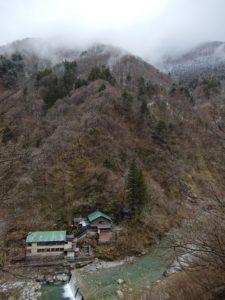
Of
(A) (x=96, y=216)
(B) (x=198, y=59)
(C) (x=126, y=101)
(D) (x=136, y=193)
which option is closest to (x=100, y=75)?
(C) (x=126, y=101)

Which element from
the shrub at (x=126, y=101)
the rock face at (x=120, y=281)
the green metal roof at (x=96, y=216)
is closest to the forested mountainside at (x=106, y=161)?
the shrub at (x=126, y=101)

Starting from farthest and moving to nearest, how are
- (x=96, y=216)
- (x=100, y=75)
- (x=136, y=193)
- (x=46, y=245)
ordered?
(x=100, y=75)
(x=136, y=193)
(x=96, y=216)
(x=46, y=245)

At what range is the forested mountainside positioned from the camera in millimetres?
27125

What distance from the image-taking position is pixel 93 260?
2369 centimetres

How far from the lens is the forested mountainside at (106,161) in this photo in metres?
27.1

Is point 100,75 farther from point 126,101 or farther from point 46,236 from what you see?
point 46,236

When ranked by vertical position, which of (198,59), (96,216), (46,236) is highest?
(46,236)

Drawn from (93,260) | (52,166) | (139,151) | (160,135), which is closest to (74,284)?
(93,260)

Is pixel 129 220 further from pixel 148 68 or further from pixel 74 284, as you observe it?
pixel 148 68

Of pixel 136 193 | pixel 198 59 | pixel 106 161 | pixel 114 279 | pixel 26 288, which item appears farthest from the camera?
pixel 198 59

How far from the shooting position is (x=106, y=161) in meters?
32.4

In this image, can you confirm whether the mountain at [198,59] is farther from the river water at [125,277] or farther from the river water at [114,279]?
the river water at [114,279]

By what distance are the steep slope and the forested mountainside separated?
92mm

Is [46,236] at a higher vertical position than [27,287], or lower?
lower
